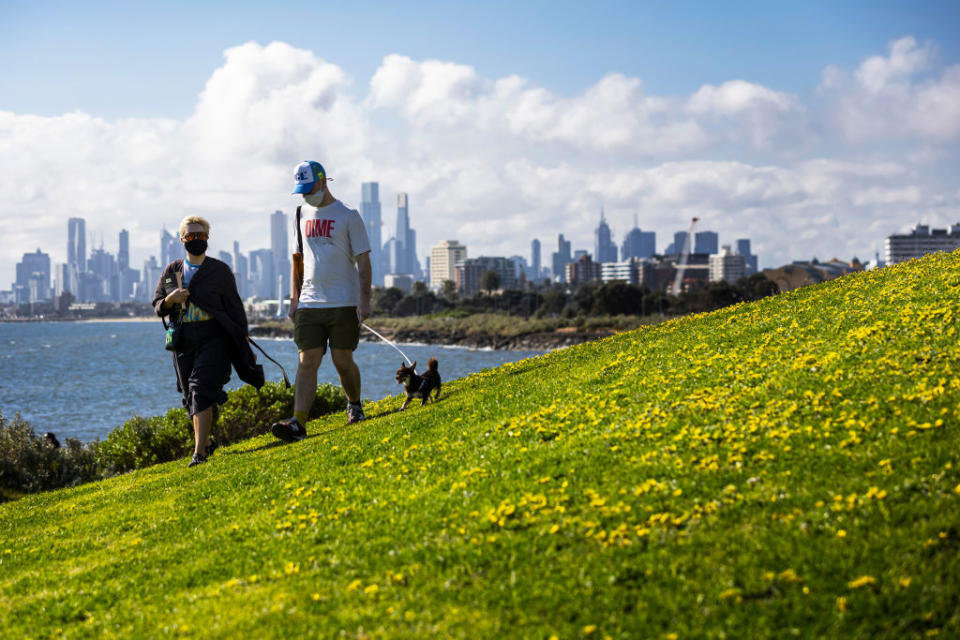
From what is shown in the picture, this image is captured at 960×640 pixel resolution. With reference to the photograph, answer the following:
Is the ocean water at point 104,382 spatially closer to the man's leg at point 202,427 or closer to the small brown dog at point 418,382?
the man's leg at point 202,427

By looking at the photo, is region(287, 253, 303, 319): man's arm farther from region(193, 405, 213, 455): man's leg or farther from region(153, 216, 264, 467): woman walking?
region(193, 405, 213, 455): man's leg

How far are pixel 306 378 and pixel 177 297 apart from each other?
2177mm

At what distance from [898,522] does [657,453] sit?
2268 mm

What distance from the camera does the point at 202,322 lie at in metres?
11.8

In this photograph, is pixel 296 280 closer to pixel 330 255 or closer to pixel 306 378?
pixel 330 255

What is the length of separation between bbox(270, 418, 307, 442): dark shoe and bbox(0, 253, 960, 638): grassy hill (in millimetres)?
1295

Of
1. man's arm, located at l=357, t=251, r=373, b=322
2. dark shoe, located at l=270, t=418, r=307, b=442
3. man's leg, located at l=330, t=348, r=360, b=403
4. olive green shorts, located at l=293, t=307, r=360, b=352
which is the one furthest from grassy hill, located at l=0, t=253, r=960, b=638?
man's arm, located at l=357, t=251, r=373, b=322

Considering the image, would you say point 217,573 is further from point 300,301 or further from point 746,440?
point 300,301

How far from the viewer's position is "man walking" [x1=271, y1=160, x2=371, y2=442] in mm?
12109

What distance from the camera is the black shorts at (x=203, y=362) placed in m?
11.7

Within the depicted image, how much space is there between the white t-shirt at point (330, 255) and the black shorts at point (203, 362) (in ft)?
4.34

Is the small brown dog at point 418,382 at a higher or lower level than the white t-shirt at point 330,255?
lower

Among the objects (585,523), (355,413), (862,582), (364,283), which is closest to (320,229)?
(364,283)

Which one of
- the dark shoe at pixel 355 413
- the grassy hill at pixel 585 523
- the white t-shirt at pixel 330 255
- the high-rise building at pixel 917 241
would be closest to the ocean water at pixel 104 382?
the dark shoe at pixel 355 413
